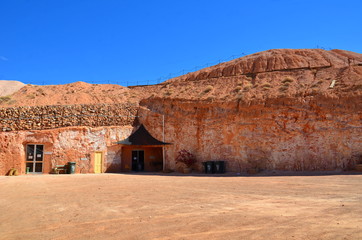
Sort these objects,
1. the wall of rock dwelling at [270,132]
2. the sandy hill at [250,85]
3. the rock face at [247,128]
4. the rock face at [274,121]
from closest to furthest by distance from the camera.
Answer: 1. the wall of rock dwelling at [270,132]
2. the rock face at [274,121]
3. the rock face at [247,128]
4. the sandy hill at [250,85]

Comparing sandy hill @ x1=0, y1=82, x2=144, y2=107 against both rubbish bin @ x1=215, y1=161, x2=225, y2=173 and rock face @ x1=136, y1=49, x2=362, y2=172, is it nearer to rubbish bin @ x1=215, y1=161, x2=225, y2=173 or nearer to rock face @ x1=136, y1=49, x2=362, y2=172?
rock face @ x1=136, y1=49, x2=362, y2=172

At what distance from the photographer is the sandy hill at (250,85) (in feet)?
78.8

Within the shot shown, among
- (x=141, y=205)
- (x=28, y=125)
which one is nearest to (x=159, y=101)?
(x=28, y=125)

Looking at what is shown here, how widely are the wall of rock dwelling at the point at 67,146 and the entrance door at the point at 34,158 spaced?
342 millimetres

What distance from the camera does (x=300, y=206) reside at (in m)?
7.21

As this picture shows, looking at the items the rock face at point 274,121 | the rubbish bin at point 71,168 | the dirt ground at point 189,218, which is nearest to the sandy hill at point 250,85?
the rock face at point 274,121

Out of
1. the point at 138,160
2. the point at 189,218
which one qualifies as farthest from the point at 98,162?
the point at 189,218

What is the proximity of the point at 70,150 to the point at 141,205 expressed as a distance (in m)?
18.2

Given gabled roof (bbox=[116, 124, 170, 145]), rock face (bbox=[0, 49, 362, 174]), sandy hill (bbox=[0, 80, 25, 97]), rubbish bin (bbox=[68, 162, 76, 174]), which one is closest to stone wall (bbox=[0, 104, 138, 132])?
rock face (bbox=[0, 49, 362, 174])

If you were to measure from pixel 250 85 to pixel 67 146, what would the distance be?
17.5 m

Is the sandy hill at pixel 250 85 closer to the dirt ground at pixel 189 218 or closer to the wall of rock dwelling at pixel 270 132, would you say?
the wall of rock dwelling at pixel 270 132

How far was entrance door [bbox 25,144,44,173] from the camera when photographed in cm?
2362

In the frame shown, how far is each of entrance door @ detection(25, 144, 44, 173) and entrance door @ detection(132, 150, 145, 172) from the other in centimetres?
761

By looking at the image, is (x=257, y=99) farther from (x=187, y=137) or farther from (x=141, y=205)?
(x=141, y=205)
